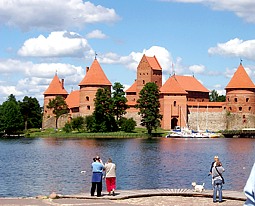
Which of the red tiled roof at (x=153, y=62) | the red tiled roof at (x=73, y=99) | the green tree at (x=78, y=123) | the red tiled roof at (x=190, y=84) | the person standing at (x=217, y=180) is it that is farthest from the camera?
the red tiled roof at (x=190, y=84)

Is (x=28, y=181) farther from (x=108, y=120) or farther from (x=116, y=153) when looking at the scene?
(x=108, y=120)

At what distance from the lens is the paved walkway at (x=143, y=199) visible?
40.5ft

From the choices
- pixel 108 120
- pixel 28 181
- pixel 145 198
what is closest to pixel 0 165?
pixel 28 181

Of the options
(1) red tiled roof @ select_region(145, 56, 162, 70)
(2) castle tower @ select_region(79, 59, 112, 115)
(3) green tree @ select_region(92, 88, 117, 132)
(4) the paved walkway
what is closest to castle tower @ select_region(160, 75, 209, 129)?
(1) red tiled roof @ select_region(145, 56, 162, 70)

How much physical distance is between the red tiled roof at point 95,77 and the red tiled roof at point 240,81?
1818 cm

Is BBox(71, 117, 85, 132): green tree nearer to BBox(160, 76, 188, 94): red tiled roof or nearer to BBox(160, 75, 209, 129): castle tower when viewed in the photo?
BBox(160, 75, 209, 129): castle tower

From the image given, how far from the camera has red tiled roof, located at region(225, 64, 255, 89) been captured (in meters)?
81.4

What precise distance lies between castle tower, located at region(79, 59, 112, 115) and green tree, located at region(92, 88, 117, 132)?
11.3 meters

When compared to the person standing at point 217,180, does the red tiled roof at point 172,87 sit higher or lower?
higher

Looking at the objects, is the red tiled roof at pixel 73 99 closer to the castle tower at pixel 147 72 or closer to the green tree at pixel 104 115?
the castle tower at pixel 147 72

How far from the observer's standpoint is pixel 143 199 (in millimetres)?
13047

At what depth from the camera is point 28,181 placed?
76.8 feet

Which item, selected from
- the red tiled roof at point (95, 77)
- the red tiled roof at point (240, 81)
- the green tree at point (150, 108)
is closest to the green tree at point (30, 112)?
the red tiled roof at point (95, 77)

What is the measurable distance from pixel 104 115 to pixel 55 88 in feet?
84.6
